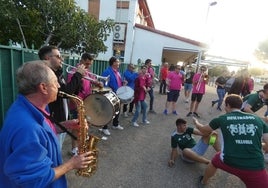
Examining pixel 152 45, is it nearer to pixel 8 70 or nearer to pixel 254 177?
pixel 8 70

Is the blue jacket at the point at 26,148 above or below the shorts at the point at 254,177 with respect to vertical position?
above

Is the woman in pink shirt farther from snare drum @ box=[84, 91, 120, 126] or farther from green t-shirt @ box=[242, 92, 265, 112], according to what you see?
green t-shirt @ box=[242, 92, 265, 112]

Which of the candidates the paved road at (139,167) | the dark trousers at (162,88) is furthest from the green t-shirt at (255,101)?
the dark trousers at (162,88)

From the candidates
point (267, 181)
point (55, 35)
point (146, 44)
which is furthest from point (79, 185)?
point (146, 44)

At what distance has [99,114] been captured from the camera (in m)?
4.27

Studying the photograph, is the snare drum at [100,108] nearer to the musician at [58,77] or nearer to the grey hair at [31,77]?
the musician at [58,77]

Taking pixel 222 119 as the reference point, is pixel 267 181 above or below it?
below

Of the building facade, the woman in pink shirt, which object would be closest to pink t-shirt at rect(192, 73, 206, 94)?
the woman in pink shirt

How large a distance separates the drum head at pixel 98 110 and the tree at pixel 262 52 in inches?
1923

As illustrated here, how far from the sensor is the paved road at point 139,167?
151 inches

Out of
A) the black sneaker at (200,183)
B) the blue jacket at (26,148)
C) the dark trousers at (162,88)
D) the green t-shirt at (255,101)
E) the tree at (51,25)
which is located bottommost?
the dark trousers at (162,88)

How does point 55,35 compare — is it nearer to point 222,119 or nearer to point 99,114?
point 99,114

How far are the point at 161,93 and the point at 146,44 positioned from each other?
6451 mm

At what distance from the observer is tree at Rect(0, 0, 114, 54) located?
10.4 meters
